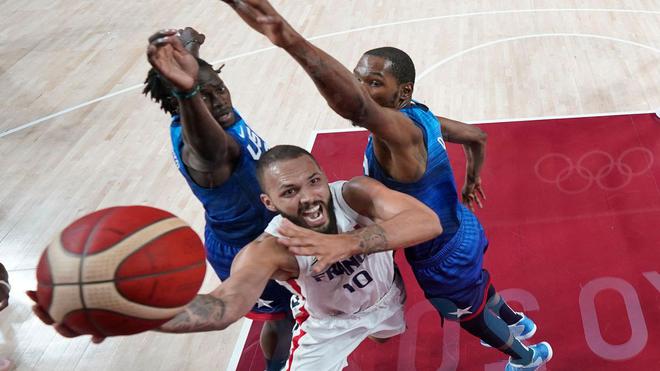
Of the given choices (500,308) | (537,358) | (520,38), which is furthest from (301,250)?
(520,38)

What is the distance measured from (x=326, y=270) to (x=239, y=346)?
155cm

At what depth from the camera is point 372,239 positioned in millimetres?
2418

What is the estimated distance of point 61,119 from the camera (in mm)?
7180

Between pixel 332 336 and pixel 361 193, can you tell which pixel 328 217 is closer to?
pixel 361 193

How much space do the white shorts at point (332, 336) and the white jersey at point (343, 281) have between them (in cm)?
3

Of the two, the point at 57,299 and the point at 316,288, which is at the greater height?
Answer: the point at 57,299

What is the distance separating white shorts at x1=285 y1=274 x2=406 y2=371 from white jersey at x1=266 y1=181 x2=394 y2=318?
0.03 metres

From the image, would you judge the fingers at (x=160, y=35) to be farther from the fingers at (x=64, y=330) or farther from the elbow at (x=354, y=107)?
the fingers at (x=64, y=330)

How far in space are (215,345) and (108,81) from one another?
458 centimetres

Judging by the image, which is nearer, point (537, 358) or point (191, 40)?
point (191, 40)

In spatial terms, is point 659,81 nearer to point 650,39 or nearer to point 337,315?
point 650,39

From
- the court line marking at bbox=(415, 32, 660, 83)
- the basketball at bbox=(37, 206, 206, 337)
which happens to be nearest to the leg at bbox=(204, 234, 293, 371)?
the basketball at bbox=(37, 206, 206, 337)

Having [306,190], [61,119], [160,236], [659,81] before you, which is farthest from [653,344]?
[61,119]

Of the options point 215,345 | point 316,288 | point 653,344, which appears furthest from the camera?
point 215,345
